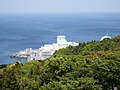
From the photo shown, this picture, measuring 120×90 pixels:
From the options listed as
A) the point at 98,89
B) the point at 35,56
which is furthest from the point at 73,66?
the point at 35,56

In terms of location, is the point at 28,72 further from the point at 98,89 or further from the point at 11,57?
the point at 11,57

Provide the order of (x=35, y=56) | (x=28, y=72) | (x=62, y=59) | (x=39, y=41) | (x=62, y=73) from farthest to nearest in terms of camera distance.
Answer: (x=39, y=41), (x=35, y=56), (x=28, y=72), (x=62, y=59), (x=62, y=73)

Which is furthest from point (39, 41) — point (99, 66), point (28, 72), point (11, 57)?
point (99, 66)

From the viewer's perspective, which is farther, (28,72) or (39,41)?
(39,41)

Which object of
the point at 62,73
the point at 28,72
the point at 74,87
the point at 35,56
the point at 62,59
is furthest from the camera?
the point at 35,56

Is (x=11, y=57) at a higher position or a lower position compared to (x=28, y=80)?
lower

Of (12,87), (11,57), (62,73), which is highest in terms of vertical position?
(62,73)

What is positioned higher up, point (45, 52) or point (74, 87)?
point (74, 87)

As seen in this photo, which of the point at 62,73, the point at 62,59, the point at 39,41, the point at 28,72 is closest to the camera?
the point at 62,73

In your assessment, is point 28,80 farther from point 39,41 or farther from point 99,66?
point 39,41
